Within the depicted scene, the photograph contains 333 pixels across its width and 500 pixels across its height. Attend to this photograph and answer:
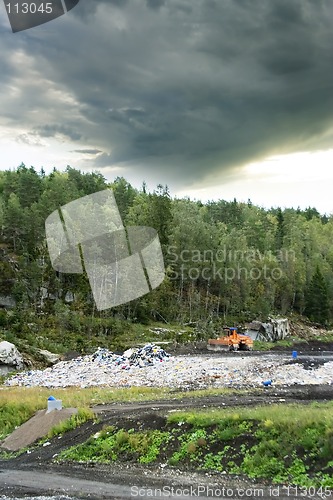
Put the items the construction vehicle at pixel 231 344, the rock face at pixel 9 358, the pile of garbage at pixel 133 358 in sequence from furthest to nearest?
the construction vehicle at pixel 231 344
the pile of garbage at pixel 133 358
the rock face at pixel 9 358

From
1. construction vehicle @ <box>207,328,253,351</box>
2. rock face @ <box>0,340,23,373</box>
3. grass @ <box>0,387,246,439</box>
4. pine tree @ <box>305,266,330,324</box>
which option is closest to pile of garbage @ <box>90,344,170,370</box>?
rock face @ <box>0,340,23,373</box>

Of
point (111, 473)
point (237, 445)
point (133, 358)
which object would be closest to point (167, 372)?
point (133, 358)

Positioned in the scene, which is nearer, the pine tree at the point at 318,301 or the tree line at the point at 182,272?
the tree line at the point at 182,272

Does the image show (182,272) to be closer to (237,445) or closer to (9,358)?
(9,358)

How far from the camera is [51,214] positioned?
193 feet

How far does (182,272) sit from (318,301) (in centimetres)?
2535

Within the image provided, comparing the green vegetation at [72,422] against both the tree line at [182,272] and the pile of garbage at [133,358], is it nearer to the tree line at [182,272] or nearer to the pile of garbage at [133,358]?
the pile of garbage at [133,358]

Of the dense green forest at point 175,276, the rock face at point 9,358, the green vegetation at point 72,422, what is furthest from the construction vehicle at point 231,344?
the green vegetation at point 72,422

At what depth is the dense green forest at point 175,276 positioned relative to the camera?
158ft

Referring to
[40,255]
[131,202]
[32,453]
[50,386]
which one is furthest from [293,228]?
[32,453]

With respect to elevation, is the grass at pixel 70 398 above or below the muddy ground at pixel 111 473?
below

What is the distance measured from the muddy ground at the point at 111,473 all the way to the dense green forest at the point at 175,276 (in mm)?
24883

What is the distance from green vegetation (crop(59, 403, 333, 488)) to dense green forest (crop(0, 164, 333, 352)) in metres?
27.0

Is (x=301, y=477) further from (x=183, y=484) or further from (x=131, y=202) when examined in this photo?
(x=131, y=202)
